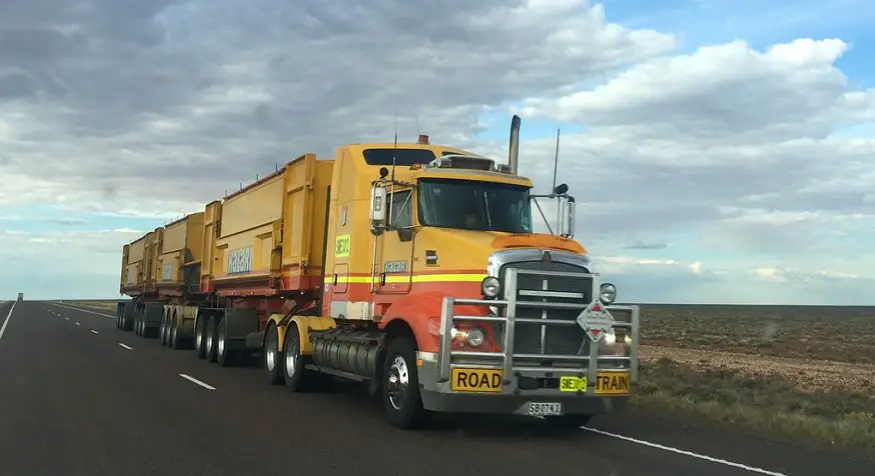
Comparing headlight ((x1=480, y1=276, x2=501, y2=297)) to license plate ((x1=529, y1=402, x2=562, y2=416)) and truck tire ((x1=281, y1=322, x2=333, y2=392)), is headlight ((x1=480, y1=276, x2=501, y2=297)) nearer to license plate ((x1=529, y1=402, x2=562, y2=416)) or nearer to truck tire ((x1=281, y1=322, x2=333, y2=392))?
license plate ((x1=529, y1=402, x2=562, y2=416))

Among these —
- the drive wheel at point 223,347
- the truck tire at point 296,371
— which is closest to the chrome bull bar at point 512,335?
the truck tire at point 296,371

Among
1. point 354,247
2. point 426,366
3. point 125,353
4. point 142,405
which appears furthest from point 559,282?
point 125,353

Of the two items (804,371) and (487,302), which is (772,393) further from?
(487,302)

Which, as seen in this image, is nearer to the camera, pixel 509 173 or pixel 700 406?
pixel 509 173

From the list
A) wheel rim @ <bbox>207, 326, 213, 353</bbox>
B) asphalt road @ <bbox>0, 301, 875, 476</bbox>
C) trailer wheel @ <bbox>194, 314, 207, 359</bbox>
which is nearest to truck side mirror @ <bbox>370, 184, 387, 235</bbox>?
asphalt road @ <bbox>0, 301, 875, 476</bbox>

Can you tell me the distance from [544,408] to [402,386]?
1815 mm

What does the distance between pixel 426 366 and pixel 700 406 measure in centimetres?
578

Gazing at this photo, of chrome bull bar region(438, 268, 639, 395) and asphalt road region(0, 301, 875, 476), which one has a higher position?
chrome bull bar region(438, 268, 639, 395)

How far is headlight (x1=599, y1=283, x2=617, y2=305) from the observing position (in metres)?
10.1

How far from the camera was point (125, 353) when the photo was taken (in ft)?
75.1

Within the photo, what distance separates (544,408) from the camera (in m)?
9.59

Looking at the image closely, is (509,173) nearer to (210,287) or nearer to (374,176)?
(374,176)

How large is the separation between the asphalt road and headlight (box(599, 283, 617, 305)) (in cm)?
165

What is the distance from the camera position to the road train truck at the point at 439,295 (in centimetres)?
953
